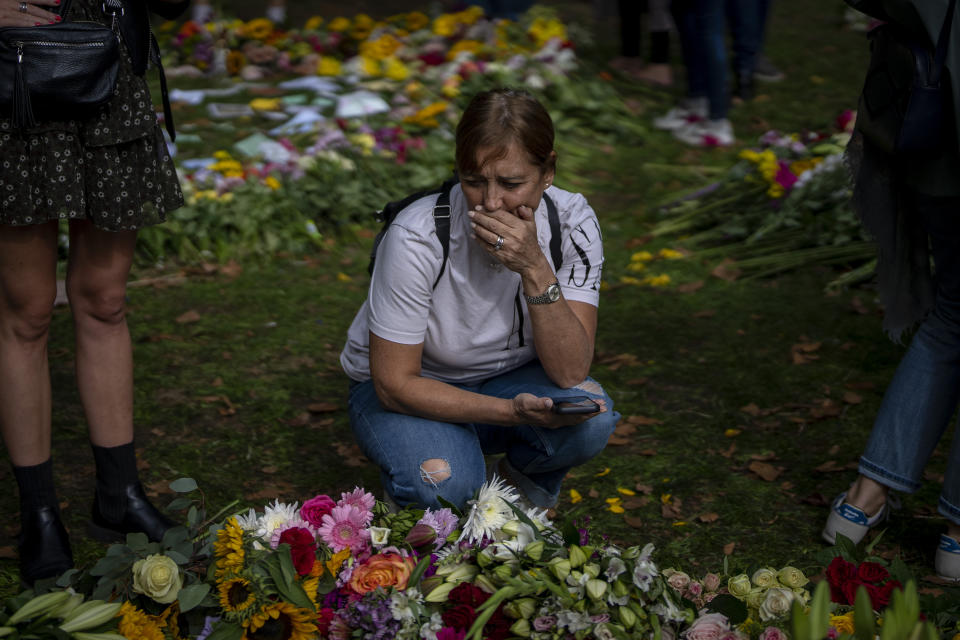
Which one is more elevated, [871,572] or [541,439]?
[871,572]

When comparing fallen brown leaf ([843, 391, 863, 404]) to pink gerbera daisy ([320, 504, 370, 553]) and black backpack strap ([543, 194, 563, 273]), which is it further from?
pink gerbera daisy ([320, 504, 370, 553])

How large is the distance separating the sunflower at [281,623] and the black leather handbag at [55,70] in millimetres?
1178

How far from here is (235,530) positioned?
5.86ft

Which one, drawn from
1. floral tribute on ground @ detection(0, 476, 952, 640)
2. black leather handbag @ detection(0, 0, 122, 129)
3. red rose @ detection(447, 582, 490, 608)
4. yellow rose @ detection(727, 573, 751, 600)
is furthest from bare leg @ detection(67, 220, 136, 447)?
yellow rose @ detection(727, 573, 751, 600)

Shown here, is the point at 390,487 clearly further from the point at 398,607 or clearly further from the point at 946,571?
the point at 946,571

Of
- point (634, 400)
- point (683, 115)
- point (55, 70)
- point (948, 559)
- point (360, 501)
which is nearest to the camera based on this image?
point (360, 501)

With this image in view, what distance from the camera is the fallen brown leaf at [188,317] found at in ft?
13.7

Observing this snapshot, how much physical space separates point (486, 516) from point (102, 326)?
1.20 m

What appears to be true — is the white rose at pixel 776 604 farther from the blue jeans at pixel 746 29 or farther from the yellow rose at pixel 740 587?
the blue jeans at pixel 746 29

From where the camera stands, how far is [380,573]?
5.74 feet

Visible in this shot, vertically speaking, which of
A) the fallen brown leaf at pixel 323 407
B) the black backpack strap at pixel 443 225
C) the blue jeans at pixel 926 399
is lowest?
the fallen brown leaf at pixel 323 407

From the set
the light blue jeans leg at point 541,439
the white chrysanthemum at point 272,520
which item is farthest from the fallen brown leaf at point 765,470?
the white chrysanthemum at point 272,520

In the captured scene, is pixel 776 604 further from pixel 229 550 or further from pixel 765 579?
pixel 229 550

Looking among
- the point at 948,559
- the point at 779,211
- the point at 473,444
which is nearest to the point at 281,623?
the point at 473,444
